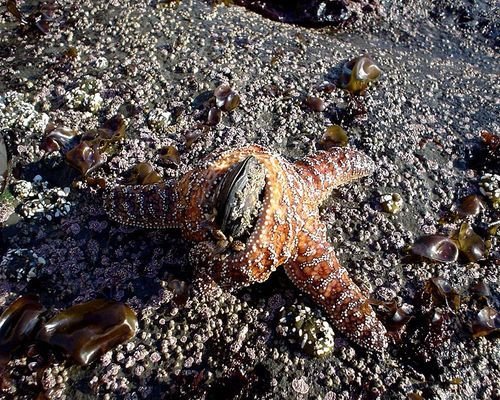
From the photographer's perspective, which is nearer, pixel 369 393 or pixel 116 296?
pixel 369 393

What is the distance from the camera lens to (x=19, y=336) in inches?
164

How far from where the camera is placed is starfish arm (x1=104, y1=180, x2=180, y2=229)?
436cm

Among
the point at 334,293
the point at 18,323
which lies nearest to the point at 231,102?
the point at 334,293

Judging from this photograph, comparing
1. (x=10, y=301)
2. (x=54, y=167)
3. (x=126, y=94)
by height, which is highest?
(x=126, y=94)

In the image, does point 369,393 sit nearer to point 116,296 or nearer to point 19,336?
point 116,296

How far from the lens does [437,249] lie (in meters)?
4.92

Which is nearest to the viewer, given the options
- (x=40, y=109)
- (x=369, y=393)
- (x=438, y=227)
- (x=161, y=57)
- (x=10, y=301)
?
(x=369, y=393)

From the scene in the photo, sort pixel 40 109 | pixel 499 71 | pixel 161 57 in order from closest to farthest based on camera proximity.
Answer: pixel 40 109 → pixel 161 57 → pixel 499 71

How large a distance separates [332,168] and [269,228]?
4.54 ft

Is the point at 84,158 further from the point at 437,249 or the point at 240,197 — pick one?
the point at 437,249

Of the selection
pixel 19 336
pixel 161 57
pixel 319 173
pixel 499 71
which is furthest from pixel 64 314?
pixel 499 71

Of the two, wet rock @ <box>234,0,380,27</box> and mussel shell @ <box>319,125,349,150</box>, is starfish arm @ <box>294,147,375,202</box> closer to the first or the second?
mussel shell @ <box>319,125,349,150</box>

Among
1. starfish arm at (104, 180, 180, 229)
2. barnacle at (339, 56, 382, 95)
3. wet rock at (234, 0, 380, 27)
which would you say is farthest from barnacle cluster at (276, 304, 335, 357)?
wet rock at (234, 0, 380, 27)

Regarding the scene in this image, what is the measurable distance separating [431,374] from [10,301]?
3.79m
